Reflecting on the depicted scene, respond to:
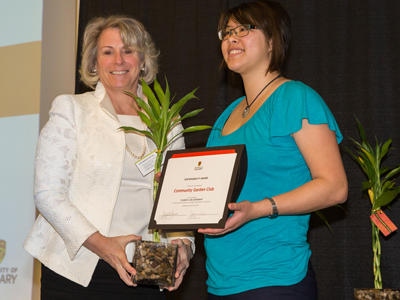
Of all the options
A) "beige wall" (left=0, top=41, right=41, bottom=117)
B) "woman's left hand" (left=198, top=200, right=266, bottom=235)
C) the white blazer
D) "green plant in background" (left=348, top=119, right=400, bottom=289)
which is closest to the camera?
"woman's left hand" (left=198, top=200, right=266, bottom=235)

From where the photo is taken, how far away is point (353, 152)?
3.25 m

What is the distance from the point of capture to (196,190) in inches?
69.2

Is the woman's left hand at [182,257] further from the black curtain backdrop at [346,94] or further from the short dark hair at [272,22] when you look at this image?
the black curtain backdrop at [346,94]

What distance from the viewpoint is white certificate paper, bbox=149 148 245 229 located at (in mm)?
1670

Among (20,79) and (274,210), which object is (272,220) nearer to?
(274,210)

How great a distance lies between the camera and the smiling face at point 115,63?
7.87 ft

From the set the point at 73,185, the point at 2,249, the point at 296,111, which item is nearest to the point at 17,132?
the point at 2,249

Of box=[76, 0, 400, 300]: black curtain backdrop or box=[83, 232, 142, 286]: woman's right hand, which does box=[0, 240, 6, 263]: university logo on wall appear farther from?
box=[83, 232, 142, 286]: woman's right hand

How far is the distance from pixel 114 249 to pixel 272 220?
0.63m

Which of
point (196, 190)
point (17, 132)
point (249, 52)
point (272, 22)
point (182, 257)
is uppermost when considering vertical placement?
point (272, 22)

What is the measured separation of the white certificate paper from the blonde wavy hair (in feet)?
2.69

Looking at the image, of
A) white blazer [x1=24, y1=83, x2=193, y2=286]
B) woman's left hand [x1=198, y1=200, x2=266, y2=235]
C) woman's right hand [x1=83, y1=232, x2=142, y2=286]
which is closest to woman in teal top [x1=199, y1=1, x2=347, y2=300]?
woman's left hand [x1=198, y1=200, x2=266, y2=235]

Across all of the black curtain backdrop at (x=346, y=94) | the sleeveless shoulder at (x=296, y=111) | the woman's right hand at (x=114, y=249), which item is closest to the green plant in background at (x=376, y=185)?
the black curtain backdrop at (x=346, y=94)

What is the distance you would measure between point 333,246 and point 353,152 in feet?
2.04
